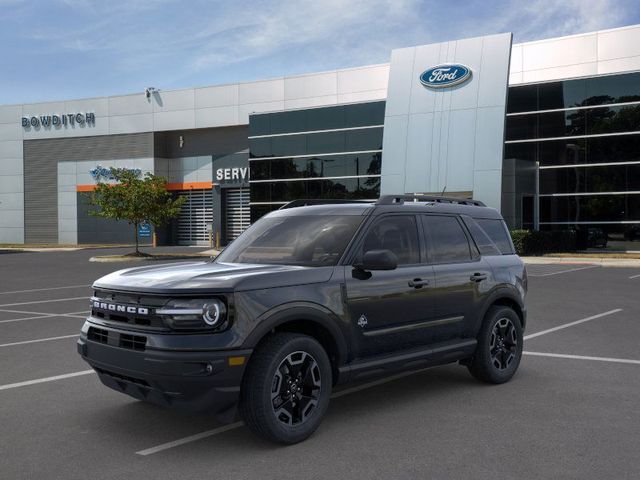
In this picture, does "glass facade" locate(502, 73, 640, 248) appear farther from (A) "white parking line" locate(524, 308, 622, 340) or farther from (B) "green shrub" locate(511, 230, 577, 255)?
(A) "white parking line" locate(524, 308, 622, 340)

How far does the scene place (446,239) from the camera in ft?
20.9

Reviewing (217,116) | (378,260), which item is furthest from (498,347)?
(217,116)

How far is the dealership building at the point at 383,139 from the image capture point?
30.8 metres

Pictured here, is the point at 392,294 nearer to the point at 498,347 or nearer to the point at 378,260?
the point at 378,260

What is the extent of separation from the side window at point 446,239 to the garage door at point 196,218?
1627 inches

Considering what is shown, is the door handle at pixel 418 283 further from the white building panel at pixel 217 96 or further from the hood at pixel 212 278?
the white building panel at pixel 217 96

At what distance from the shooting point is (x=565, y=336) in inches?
370

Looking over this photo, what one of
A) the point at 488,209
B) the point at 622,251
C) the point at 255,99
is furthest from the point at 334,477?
the point at 255,99

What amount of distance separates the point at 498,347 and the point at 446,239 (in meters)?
1.25

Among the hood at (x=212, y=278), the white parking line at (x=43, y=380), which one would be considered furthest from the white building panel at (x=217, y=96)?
the hood at (x=212, y=278)

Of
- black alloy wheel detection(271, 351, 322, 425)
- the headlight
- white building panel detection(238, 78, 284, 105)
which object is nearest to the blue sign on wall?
white building panel detection(238, 78, 284, 105)

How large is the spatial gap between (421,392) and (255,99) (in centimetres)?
3848

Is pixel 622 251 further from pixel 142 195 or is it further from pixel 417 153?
pixel 142 195

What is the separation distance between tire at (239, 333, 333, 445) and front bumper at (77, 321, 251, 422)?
0.13 meters
